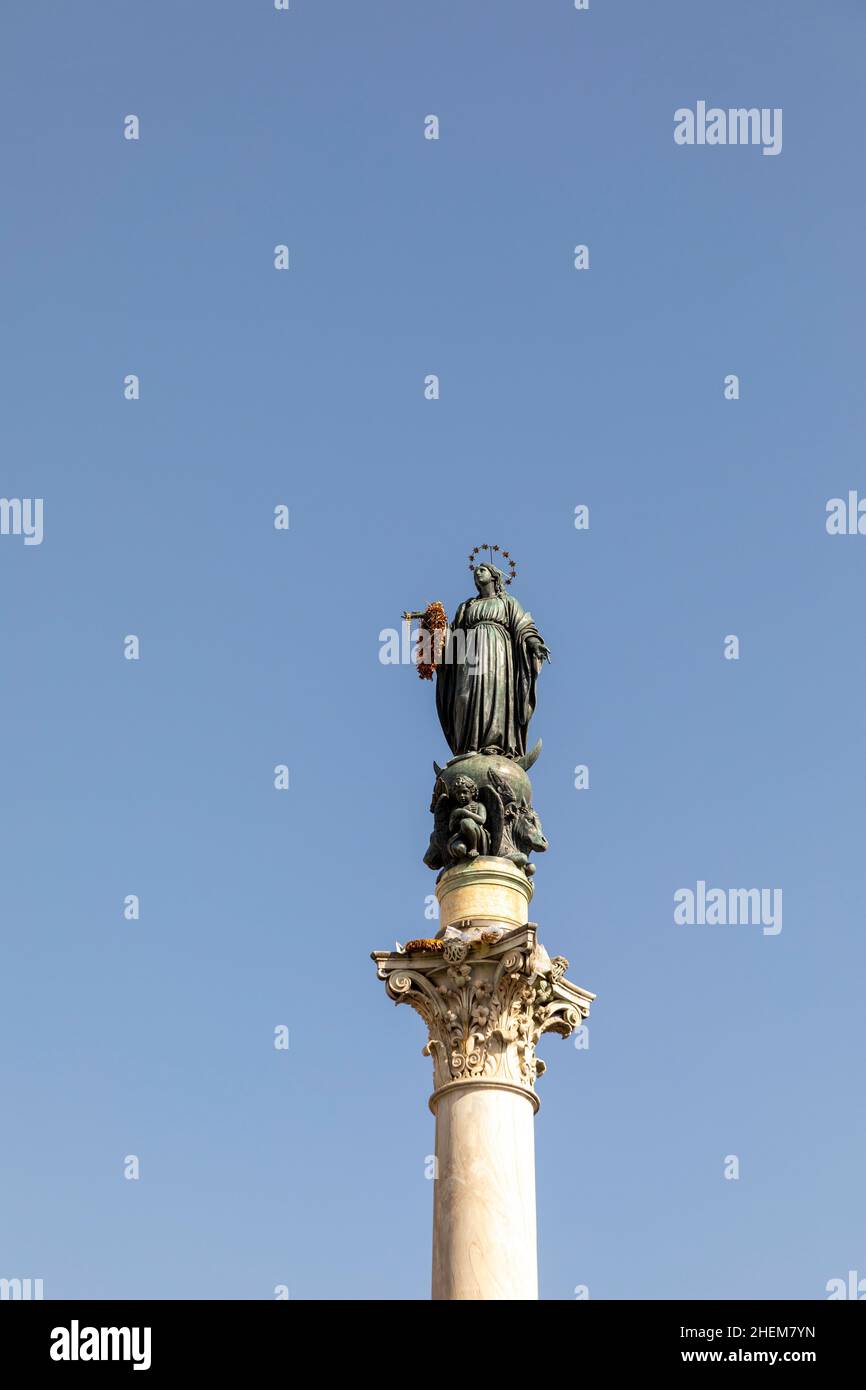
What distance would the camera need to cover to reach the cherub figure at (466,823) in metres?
29.3

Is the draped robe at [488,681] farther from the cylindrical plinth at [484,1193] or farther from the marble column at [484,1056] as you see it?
the cylindrical plinth at [484,1193]

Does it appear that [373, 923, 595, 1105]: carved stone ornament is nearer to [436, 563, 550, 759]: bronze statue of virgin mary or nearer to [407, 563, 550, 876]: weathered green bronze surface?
[407, 563, 550, 876]: weathered green bronze surface

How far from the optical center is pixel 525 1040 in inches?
1096

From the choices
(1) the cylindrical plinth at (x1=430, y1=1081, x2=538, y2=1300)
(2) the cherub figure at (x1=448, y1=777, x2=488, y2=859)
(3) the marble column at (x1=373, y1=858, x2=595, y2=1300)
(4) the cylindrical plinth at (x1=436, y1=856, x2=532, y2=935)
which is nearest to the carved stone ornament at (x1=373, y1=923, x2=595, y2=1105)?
(3) the marble column at (x1=373, y1=858, x2=595, y2=1300)

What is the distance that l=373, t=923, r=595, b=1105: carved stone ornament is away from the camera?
27.4 m

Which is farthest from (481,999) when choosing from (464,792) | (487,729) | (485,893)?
(487,729)

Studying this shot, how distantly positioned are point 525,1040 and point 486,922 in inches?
68.5

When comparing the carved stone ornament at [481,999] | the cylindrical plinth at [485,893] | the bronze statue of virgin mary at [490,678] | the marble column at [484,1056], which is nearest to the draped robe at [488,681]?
the bronze statue of virgin mary at [490,678]

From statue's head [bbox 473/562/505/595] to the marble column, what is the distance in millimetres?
5237
